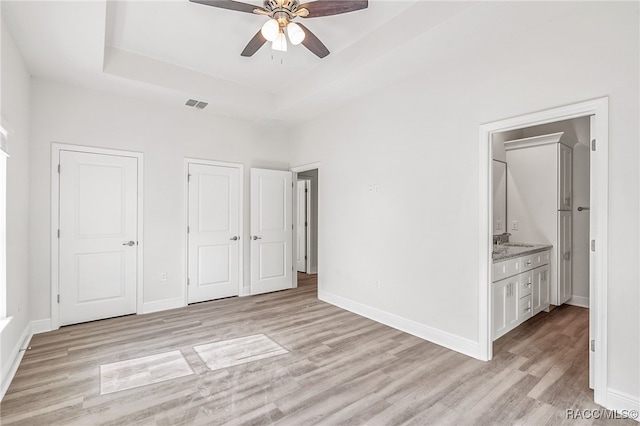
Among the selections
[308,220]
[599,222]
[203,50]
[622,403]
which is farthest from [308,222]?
[622,403]

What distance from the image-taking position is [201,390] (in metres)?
2.39

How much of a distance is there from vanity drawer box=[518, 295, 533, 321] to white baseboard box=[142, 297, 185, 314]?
433cm

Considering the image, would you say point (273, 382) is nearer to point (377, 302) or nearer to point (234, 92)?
point (377, 302)

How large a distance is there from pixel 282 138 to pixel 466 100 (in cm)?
331

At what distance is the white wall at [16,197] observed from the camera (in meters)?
2.57

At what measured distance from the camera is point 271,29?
8.15 feet

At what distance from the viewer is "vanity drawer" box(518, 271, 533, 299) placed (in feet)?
11.7

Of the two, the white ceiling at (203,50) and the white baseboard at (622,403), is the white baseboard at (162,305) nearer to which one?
the white ceiling at (203,50)

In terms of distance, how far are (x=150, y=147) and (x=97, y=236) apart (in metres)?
1.33

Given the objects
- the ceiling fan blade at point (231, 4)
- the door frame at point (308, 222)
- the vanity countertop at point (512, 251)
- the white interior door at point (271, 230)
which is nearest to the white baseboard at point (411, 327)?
the vanity countertop at point (512, 251)

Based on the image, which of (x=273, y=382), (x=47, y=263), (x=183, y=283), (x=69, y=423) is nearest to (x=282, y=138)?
(x=183, y=283)

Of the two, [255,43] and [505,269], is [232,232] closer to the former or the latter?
[255,43]

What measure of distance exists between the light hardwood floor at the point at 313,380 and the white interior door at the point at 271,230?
58.6 inches

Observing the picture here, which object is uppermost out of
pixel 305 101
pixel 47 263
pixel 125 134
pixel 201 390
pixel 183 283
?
pixel 305 101
